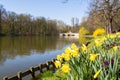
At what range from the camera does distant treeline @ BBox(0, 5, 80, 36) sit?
110 meters

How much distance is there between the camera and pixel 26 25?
131m

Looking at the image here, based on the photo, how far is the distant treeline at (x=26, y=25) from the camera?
11031 centimetres

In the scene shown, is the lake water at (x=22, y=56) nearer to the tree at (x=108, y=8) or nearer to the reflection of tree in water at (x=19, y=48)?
the reflection of tree in water at (x=19, y=48)

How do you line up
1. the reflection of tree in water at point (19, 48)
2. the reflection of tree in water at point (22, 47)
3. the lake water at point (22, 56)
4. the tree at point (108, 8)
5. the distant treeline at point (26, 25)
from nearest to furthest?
the lake water at point (22, 56), the reflection of tree in water at point (22, 47), the reflection of tree in water at point (19, 48), the tree at point (108, 8), the distant treeline at point (26, 25)

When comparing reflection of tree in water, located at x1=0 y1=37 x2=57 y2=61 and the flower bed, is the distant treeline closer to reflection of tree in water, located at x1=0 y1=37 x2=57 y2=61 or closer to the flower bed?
reflection of tree in water, located at x1=0 y1=37 x2=57 y2=61

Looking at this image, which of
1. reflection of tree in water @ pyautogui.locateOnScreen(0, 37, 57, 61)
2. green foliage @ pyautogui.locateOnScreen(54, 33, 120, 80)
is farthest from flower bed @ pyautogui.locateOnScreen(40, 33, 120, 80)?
reflection of tree in water @ pyautogui.locateOnScreen(0, 37, 57, 61)

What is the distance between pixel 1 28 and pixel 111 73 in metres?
103

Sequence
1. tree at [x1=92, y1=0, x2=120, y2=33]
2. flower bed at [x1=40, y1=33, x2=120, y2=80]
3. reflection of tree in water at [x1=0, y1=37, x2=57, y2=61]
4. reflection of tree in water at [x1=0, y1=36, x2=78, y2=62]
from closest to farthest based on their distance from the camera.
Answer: flower bed at [x1=40, y1=33, x2=120, y2=80], reflection of tree in water at [x1=0, y1=36, x2=78, y2=62], reflection of tree in water at [x1=0, y1=37, x2=57, y2=61], tree at [x1=92, y1=0, x2=120, y2=33]

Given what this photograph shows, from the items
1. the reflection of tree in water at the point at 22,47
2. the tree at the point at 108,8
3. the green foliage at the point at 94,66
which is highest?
the tree at the point at 108,8

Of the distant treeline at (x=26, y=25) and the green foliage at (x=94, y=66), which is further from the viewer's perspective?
the distant treeline at (x=26, y=25)

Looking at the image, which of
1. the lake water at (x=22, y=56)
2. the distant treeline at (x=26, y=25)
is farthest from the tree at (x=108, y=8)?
the distant treeline at (x=26, y=25)

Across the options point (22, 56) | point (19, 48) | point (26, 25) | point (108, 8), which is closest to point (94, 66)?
point (22, 56)

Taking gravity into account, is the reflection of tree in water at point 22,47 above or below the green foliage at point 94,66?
below

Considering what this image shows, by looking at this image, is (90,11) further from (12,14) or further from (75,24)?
(75,24)
